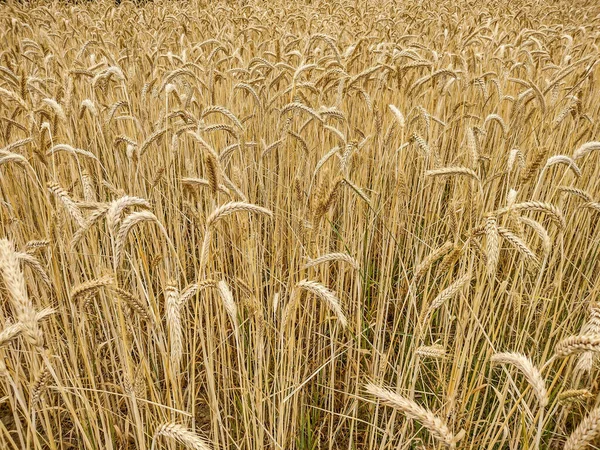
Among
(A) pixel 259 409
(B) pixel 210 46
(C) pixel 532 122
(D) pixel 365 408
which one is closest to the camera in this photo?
(A) pixel 259 409

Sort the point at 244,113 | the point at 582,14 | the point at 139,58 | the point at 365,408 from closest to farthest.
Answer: the point at 365,408
the point at 244,113
the point at 139,58
the point at 582,14

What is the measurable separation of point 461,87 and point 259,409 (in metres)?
2.84

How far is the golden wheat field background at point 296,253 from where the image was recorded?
1.05 meters

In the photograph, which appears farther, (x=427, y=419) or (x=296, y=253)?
(x=296, y=253)

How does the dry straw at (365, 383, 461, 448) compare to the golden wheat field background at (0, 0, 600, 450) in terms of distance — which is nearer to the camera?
the dry straw at (365, 383, 461, 448)

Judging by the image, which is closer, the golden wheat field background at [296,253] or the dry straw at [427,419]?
the dry straw at [427,419]

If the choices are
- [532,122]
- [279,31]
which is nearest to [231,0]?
[279,31]

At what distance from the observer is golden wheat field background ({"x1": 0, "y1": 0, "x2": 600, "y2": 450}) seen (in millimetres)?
1053

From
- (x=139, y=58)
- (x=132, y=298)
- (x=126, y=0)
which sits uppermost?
(x=126, y=0)

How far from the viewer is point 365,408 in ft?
5.53

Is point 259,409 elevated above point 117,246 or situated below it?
below

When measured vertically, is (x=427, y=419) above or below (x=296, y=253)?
above

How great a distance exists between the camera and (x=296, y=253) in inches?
79.7

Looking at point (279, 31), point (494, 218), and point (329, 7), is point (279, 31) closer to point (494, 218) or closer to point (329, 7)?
point (329, 7)
